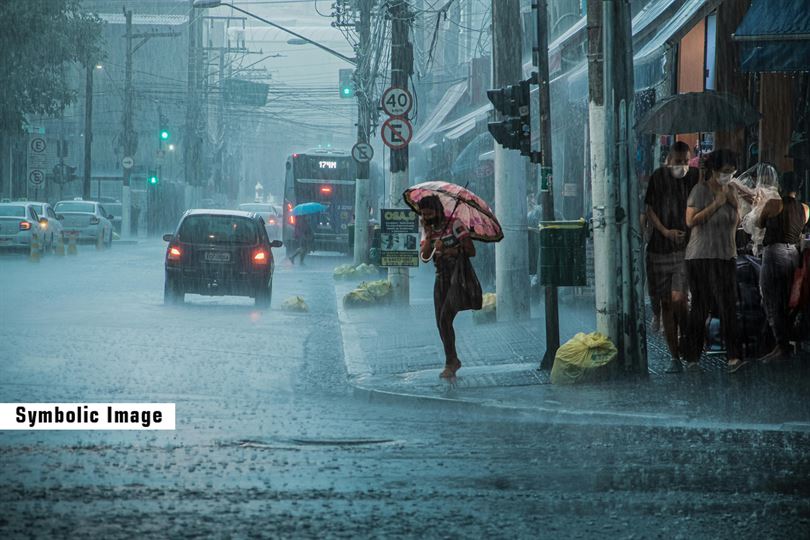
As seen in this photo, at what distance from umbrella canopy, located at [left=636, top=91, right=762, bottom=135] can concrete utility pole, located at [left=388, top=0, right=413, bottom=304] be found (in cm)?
825

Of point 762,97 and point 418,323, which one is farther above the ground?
point 762,97

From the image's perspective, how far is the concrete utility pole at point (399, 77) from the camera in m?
22.8

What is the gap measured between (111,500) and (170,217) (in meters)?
78.4

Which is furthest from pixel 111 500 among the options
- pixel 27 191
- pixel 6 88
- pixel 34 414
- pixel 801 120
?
pixel 27 191

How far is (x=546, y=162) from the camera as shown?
1347 cm

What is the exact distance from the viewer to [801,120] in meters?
16.6

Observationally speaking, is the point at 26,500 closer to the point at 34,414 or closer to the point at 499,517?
the point at 499,517

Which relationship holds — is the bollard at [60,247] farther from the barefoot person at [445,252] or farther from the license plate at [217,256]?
the barefoot person at [445,252]

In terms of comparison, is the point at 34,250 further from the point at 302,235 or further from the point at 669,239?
the point at 669,239

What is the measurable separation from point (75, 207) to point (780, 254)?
39.6 m

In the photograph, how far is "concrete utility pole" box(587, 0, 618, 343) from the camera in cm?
1257

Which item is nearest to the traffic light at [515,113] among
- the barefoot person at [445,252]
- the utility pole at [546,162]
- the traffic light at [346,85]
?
the utility pole at [546,162]

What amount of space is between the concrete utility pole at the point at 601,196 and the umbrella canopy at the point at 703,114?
93.8 inches

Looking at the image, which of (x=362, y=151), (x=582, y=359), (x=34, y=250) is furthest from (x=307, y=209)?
(x=582, y=359)
